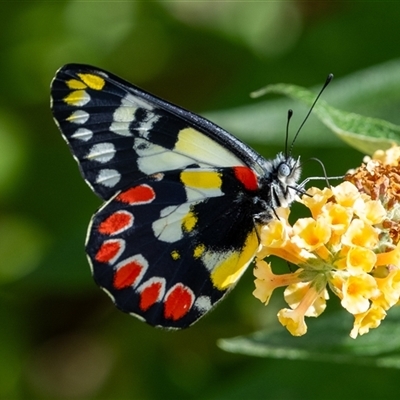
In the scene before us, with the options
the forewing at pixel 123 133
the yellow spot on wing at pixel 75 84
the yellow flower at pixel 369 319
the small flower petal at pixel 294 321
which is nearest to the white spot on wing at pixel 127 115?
the forewing at pixel 123 133

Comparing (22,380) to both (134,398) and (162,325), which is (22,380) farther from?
(162,325)

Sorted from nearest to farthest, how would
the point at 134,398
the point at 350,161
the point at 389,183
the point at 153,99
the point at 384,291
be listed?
the point at 384,291, the point at 389,183, the point at 153,99, the point at 350,161, the point at 134,398

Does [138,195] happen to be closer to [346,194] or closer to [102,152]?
[102,152]

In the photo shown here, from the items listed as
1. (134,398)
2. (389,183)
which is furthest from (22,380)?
(389,183)

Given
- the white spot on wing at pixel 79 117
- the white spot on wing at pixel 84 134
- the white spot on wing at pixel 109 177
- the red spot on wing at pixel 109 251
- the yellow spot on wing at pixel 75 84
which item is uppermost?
the yellow spot on wing at pixel 75 84

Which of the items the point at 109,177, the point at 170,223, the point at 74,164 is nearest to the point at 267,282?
the point at 170,223

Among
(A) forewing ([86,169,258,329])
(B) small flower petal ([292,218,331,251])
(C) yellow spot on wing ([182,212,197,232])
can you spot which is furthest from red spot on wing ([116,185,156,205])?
(B) small flower petal ([292,218,331,251])

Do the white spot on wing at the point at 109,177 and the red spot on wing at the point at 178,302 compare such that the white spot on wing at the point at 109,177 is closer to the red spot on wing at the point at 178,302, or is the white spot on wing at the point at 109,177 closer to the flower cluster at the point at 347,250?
the red spot on wing at the point at 178,302
